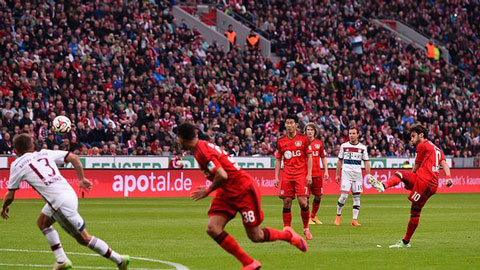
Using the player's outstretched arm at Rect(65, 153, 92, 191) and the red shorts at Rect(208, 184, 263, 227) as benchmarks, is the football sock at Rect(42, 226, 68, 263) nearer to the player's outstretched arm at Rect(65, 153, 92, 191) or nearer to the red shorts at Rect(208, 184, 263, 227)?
the player's outstretched arm at Rect(65, 153, 92, 191)

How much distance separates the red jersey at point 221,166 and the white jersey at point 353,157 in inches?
445

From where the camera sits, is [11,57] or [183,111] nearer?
[11,57]

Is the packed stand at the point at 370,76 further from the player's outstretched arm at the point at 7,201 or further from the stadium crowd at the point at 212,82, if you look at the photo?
the player's outstretched arm at the point at 7,201

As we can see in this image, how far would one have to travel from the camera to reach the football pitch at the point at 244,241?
1289 cm

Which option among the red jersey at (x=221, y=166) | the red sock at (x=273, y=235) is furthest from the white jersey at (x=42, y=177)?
the red sock at (x=273, y=235)

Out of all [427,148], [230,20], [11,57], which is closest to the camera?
[427,148]

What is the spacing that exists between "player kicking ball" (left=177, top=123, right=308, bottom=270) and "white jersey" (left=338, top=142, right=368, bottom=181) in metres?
11.0

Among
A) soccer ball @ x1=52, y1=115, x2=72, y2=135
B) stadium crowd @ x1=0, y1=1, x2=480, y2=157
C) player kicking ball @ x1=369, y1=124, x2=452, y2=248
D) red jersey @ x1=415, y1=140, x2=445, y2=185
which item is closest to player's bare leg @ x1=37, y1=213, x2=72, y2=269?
player kicking ball @ x1=369, y1=124, x2=452, y2=248

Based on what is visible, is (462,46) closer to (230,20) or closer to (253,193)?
(230,20)

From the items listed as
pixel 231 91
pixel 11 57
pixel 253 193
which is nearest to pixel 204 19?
pixel 231 91

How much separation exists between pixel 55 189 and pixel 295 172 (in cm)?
704

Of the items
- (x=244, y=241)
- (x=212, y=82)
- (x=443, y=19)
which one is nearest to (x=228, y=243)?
(x=244, y=241)

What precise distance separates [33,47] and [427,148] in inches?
947

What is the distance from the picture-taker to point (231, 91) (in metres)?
40.8
